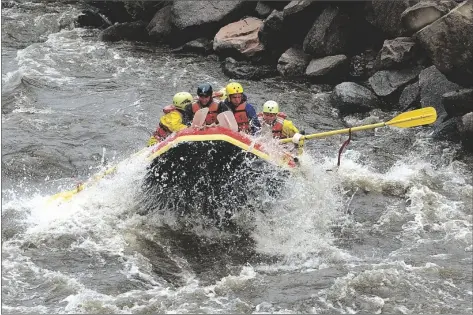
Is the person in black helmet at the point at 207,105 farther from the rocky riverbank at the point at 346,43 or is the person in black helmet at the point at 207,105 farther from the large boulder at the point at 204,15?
the large boulder at the point at 204,15

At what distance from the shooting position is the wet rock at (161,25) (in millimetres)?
18672

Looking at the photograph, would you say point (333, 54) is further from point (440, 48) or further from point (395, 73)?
point (440, 48)

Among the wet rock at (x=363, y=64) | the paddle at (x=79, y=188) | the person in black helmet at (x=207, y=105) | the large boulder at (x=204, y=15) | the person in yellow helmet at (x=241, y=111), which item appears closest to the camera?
the person in black helmet at (x=207, y=105)

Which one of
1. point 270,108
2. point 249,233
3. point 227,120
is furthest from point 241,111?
point 249,233

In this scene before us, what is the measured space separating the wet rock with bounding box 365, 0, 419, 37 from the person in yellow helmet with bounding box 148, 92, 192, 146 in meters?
6.42

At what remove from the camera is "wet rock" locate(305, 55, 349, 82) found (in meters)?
15.1

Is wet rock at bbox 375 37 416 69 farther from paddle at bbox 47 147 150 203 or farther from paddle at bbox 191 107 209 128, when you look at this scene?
paddle at bbox 47 147 150 203

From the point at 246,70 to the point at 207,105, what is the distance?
6338 millimetres

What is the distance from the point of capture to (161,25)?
61.4 ft

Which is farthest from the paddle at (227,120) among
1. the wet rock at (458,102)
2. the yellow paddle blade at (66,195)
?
the wet rock at (458,102)

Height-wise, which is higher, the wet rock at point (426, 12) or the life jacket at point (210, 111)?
the wet rock at point (426, 12)

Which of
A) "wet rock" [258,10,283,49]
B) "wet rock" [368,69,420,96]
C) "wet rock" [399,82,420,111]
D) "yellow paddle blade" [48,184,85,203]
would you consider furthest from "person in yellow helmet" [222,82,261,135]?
"wet rock" [258,10,283,49]

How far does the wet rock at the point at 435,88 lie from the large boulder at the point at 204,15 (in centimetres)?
601

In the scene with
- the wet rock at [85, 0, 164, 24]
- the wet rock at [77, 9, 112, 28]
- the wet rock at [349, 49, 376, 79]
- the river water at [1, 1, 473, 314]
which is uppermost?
the wet rock at [85, 0, 164, 24]
